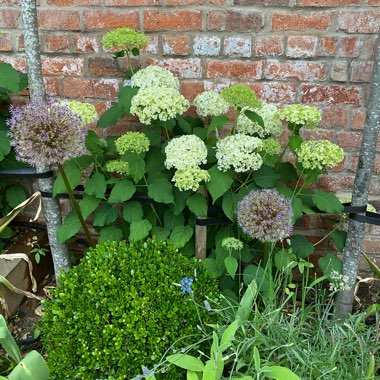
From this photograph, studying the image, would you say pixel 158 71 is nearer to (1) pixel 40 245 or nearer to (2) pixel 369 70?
(2) pixel 369 70

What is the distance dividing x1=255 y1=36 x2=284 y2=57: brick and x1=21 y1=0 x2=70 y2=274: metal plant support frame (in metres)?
0.95

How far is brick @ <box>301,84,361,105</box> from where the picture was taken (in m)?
2.10

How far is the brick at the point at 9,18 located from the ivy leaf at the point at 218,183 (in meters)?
1.26

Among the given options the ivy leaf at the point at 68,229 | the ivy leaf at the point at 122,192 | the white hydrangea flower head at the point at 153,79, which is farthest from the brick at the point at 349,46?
the ivy leaf at the point at 68,229

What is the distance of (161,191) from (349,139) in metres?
0.94

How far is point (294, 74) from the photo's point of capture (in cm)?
212

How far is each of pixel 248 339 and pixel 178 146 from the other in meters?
0.75

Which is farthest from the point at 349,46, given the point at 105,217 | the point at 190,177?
the point at 105,217

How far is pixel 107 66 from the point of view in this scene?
2.26 m

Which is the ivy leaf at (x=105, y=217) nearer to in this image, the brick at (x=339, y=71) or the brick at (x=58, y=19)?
the brick at (x=58, y=19)

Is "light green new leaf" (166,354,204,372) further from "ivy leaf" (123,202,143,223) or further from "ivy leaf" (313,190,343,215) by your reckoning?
"ivy leaf" (313,190,343,215)

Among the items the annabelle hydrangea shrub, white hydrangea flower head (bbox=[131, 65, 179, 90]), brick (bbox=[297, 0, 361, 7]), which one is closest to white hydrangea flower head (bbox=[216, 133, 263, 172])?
the annabelle hydrangea shrub

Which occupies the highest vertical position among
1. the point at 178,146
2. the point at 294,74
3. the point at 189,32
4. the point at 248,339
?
the point at 189,32

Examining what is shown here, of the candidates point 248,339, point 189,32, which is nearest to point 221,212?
point 248,339
